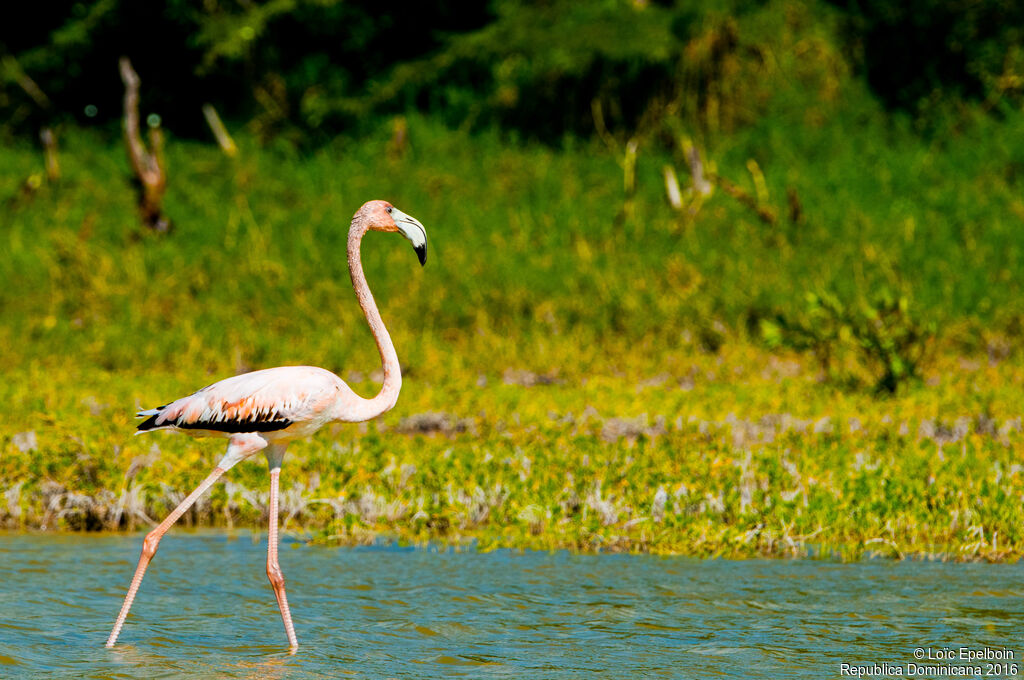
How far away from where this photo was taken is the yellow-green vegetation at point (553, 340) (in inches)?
278

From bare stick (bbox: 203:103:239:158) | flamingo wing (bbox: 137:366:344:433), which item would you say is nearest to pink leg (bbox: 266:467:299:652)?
flamingo wing (bbox: 137:366:344:433)

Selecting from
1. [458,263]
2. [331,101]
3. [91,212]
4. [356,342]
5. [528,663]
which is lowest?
[528,663]

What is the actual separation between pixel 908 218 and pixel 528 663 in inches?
396

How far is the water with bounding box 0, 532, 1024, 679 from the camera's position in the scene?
193 inches

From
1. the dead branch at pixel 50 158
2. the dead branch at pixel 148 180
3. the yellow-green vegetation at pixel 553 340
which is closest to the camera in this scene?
the yellow-green vegetation at pixel 553 340

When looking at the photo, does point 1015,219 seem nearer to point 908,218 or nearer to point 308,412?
point 908,218

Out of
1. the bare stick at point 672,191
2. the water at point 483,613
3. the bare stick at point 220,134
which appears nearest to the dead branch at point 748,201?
the bare stick at point 672,191

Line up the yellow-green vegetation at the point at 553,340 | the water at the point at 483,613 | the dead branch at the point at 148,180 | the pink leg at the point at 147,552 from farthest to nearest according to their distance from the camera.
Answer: the dead branch at the point at 148,180 < the yellow-green vegetation at the point at 553,340 < the pink leg at the point at 147,552 < the water at the point at 483,613

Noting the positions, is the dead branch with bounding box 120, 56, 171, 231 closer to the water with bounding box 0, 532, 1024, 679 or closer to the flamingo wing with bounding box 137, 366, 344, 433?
the water with bounding box 0, 532, 1024, 679

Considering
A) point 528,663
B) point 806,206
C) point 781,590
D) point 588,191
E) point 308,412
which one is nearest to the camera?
point 528,663

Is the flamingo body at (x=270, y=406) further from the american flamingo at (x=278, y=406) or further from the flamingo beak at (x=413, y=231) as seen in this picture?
the flamingo beak at (x=413, y=231)

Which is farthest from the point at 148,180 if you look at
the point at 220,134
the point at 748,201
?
the point at 748,201

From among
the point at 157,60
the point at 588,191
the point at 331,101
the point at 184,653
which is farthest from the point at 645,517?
the point at 157,60

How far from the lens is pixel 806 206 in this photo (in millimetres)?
14555
